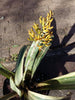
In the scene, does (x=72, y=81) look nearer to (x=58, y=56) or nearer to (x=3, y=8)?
(x=58, y=56)

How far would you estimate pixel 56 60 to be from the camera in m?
2.31

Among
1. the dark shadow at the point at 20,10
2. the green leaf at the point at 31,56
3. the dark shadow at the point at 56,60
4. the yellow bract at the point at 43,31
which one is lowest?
the dark shadow at the point at 56,60

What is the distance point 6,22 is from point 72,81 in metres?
2.29

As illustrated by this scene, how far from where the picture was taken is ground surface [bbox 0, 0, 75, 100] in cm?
233

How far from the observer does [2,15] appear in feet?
10.5

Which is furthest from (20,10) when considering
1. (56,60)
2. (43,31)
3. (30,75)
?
(43,31)

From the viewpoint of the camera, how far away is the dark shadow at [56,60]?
2.11 meters

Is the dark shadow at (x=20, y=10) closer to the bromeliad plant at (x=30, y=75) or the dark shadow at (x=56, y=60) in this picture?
the dark shadow at (x=56, y=60)

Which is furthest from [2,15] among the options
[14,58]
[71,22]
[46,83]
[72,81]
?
[72,81]

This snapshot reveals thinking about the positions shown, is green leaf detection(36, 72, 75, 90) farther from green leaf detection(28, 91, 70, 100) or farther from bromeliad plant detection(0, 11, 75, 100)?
green leaf detection(28, 91, 70, 100)

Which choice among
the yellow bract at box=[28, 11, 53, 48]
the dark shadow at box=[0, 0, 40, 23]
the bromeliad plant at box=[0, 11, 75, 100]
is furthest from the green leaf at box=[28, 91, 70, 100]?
the dark shadow at box=[0, 0, 40, 23]

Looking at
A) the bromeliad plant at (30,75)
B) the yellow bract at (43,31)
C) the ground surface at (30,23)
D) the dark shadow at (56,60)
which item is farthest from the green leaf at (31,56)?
the ground surface at (30,23)

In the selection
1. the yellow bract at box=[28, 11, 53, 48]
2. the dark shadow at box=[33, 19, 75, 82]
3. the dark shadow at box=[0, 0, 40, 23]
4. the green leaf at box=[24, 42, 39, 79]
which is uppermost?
the dark shadow at box=[0, 0, 40, 23]

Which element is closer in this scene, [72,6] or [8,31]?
[8,31]
